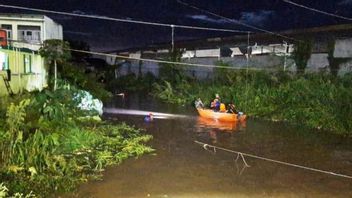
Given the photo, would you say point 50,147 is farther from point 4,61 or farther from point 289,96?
point 289,96

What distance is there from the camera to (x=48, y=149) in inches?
347

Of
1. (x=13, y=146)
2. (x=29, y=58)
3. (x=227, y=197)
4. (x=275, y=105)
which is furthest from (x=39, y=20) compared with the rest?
(x=227, y=197)

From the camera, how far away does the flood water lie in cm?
776

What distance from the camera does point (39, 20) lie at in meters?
22.7

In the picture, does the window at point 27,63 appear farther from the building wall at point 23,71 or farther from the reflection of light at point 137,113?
the reflection of light at point 137,113

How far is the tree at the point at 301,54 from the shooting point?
20.9 m

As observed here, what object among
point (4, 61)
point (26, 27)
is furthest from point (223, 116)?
point (26, 27)

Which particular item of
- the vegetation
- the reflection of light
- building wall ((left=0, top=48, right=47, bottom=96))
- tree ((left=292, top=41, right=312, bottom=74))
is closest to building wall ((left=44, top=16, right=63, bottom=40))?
building wall ((left=0, top=48, right=47, bottom=96))

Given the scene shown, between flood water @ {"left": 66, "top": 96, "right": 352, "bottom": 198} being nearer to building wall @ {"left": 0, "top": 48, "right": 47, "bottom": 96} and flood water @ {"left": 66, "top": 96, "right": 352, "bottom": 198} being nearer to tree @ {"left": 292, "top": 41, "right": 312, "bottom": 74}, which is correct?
building wall @ {"left": 0, "top": 48, "right": 47, "bottom": 96}

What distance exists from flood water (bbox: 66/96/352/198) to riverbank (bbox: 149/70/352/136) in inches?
43.4

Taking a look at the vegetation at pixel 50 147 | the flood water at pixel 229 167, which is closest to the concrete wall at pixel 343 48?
the flood water at pixel 229 167

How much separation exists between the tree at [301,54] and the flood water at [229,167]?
7083mm

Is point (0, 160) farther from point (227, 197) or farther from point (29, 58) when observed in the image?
point (29, 58)

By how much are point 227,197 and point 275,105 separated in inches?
466
